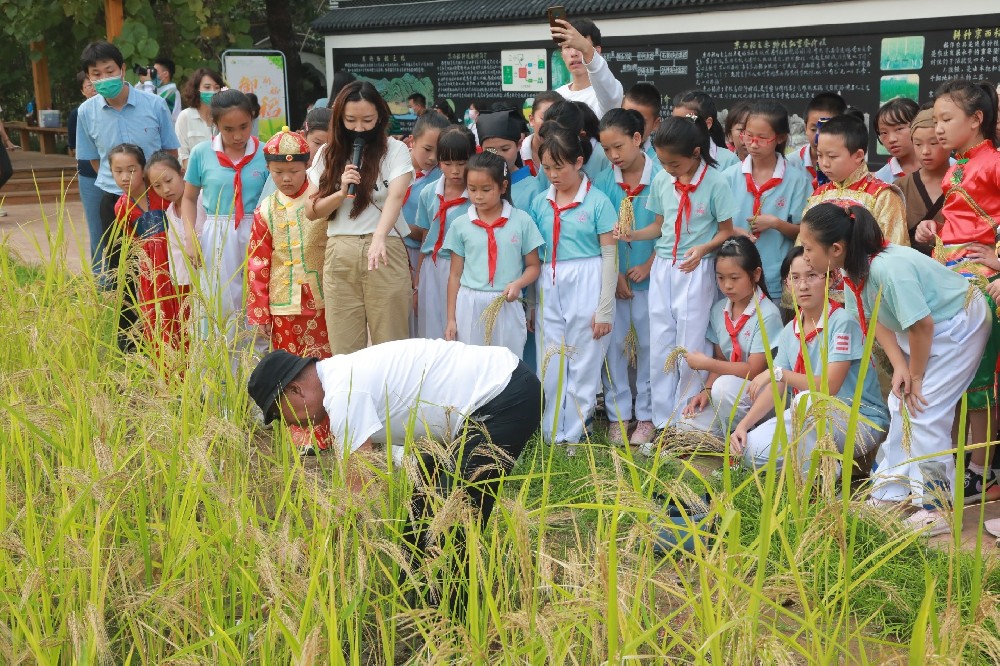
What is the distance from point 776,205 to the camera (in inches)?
180

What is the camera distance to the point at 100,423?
2.57m

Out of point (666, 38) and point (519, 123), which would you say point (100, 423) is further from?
point (666, 38)

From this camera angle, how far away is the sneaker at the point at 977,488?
11.9 feet

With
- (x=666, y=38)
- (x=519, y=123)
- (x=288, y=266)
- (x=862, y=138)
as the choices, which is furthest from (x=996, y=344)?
(x=666, y=38)

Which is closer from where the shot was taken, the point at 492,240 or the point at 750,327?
the point at 750,327

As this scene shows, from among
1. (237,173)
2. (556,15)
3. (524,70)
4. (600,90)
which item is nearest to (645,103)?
(600,90)

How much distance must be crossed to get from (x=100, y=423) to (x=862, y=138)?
2851 millimetres

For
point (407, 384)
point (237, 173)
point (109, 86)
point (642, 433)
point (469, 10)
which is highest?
point (469, 10)

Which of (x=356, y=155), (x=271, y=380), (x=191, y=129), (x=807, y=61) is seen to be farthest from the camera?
(x=807, y=61)

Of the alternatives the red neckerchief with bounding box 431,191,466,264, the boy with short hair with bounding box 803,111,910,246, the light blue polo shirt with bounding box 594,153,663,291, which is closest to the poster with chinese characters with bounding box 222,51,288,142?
the red neckerchief with bounding box 431,191,466,264

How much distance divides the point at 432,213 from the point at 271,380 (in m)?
2.23

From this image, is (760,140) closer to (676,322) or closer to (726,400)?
(676,322)

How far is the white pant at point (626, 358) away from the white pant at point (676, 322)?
182 millimetres

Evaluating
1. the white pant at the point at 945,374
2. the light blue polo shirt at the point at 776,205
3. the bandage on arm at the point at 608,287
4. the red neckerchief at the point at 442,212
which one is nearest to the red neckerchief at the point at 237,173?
the red neckerchief at the point at 442,212
